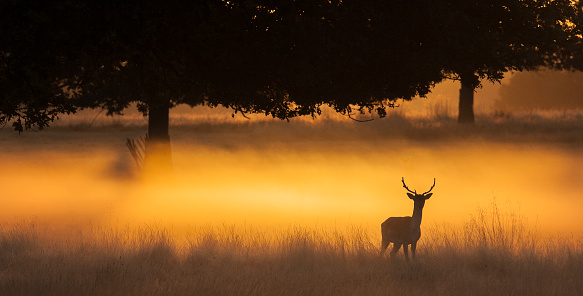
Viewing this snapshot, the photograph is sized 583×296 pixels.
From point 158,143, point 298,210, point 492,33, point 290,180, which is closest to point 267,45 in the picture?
point 492,33

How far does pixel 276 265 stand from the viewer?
1136cm

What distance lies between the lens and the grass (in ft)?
32.2

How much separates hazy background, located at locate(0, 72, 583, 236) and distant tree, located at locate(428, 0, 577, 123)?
578 cm

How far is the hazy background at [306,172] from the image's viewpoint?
19594 mm

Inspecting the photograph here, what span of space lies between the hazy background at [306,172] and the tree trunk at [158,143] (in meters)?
0.65

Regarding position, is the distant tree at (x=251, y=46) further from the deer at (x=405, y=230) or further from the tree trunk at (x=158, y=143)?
the tree trunk at (x=158, y=143)

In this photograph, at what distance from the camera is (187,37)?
10727 millimetres

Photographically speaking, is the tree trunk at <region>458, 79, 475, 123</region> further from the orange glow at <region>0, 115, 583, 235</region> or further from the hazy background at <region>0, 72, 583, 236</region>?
the orange glow at <region>0, 115, 583, 235</region>

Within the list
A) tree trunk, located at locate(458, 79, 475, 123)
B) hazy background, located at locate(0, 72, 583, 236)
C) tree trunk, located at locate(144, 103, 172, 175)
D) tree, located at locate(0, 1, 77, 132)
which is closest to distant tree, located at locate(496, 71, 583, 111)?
tree trunk, located at locate(458, 79, 475, 123)

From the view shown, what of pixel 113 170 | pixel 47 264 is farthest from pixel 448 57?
pixel 113 170

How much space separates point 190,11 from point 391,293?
476cm

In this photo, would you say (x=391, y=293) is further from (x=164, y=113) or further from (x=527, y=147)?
(x=527, y=147)

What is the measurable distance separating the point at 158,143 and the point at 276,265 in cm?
1136

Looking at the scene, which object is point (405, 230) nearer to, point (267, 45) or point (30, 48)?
point (267, 45)
